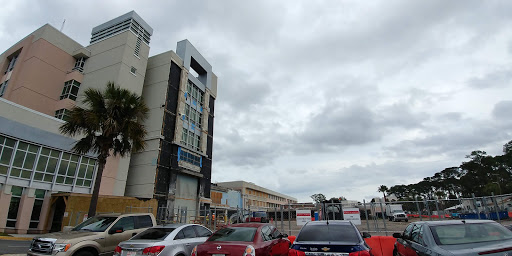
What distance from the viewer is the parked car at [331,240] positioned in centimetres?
595

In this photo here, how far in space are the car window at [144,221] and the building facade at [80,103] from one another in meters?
16.6

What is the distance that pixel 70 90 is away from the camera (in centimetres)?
3259

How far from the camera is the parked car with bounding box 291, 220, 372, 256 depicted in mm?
5953

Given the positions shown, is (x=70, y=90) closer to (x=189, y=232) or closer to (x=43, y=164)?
(x=43, y=164)

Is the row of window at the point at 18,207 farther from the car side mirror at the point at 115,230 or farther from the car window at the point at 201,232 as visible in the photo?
the car window at the point at 201,232

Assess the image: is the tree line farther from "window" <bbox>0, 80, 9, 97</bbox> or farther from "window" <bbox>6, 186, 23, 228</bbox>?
"window" <bbox>0, 80, 9, 97</bbox>

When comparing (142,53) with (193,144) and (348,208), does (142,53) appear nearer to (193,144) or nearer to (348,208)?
(193,144)

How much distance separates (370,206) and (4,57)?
48091mm

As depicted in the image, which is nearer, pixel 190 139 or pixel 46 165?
pixel 46 165

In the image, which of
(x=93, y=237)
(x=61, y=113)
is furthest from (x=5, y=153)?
(x=93, y=237)

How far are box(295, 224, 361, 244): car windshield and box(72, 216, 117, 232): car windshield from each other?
7.01 metres

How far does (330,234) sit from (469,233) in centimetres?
297

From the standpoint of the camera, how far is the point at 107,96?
55.9ft

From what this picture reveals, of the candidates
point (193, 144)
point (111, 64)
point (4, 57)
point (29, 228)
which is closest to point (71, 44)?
point (111, 64)
